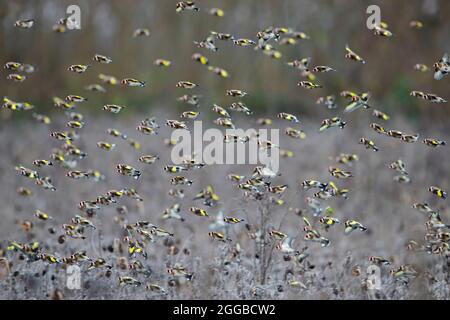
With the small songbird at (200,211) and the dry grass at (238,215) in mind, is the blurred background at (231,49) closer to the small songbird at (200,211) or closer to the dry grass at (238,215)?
the dry grass at (238,215)

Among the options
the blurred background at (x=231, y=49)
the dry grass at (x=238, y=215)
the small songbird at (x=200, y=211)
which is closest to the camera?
the small songbird at (x=200, y=211)

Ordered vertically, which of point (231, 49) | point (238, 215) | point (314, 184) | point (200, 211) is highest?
point (231, 49)

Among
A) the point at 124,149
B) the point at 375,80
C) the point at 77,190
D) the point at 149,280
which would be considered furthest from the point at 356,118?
the point at 149,280

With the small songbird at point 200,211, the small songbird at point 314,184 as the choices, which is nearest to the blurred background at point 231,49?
the small songbird at point 314,184

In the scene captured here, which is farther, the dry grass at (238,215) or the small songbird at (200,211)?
the dry grass at (238,215)

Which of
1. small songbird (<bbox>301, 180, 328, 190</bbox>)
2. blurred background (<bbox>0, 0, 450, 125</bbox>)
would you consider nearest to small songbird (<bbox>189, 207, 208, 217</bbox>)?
small songbird (<bbox>301, 180, 328, 190</bbox>)

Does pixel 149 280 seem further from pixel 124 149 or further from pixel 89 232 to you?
pixel 124 149

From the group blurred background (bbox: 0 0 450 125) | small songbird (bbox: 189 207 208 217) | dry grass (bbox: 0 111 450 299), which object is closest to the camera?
small songbird (bbox: 189 207 208 217)

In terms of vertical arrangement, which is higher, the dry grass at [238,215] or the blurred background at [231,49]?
the blurred background at [231,49]

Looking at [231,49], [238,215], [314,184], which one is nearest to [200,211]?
[314,184]

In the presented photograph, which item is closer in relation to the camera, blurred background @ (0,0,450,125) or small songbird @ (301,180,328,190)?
small songbird @ (301,180,328,190)

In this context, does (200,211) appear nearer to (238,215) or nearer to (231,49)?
(238,215)

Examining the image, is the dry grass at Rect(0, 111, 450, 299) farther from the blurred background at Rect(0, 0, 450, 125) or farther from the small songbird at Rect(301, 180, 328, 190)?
the blurred background at Rect(0, 0, 450, 125)
